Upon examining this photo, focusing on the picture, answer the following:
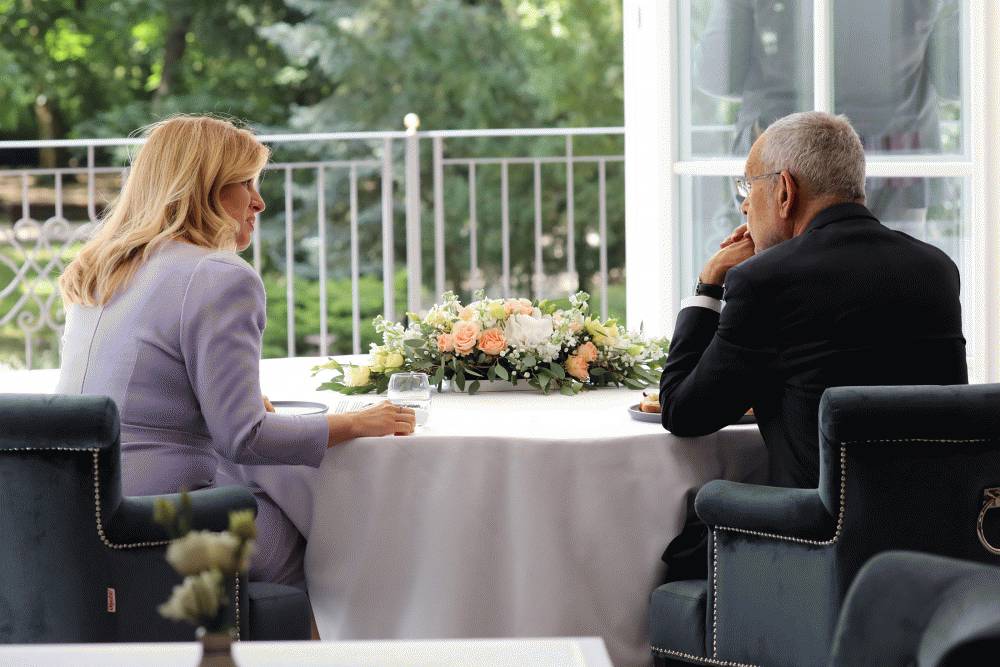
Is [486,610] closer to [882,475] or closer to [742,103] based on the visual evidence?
[882,475]

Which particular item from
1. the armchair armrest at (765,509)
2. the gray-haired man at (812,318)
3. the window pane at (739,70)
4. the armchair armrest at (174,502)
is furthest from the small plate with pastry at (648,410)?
the window pane at (739,70)

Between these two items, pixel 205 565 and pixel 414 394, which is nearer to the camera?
pixel 205 565

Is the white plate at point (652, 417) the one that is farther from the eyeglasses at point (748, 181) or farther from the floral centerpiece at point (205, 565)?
the floral centerpiece at point (205, 565)

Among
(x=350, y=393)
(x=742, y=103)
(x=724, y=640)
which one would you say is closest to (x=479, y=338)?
(x=350, y=393)

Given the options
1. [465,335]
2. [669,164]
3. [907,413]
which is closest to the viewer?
[907,413]

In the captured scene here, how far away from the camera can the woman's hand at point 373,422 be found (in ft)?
7.29

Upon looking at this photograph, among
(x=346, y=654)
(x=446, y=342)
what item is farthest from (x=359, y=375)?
(x=346, y=654)

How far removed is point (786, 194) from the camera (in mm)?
2234

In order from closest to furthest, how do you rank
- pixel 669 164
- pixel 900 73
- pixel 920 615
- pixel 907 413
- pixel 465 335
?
pixel 920 615, pixel 907 413, pixel 465 335, pixel 900 73, pixel 669 164

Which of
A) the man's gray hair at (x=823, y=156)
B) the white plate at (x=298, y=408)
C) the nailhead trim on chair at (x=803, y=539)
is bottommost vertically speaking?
the nailhead trim on chair at (x=803, y=539)

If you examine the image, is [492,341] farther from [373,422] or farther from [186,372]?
Answer: [186,372]

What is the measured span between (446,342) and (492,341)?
10cm

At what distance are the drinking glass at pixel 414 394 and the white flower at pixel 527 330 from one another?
1.15ft

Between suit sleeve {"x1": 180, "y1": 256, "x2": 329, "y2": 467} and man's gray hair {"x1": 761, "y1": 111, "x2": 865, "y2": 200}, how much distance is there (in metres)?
0.95
